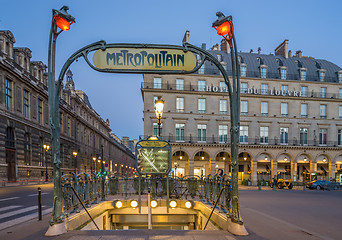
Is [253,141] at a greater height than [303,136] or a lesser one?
lesser

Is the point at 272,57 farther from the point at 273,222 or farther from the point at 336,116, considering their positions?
the point at 273,222

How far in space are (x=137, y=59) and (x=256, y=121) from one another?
3975 centimetres

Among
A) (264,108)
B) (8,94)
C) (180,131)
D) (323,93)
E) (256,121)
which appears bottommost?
(180,131)

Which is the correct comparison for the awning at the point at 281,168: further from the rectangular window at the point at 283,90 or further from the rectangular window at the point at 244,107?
the rectangular window at the point at 283,90

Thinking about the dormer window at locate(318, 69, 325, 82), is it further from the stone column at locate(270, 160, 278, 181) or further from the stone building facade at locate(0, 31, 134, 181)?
the stone building facade at locate(0, 31, 134, 181)

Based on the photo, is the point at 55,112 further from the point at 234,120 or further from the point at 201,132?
the point at 201,132

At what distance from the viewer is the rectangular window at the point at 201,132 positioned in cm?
4259

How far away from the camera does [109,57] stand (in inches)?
275

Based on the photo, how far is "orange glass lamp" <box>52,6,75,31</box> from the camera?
6909mm

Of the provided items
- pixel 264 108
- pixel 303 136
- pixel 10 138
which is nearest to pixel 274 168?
pixel 303 136

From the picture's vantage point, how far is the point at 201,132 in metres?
42.7

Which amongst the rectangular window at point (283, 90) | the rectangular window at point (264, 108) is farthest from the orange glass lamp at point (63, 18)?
the rectangular window at point (283, 90)

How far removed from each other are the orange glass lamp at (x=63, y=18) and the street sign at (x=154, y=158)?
21.9ft

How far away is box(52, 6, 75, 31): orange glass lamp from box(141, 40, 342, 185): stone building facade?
33958mm
